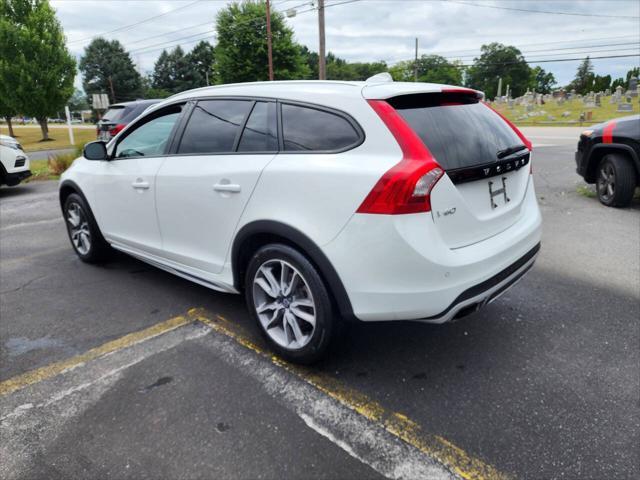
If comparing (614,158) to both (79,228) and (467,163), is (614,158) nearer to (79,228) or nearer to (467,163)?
(467,163)

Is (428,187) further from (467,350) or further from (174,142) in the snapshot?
(174,142)

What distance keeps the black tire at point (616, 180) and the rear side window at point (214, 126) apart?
18.1 ft

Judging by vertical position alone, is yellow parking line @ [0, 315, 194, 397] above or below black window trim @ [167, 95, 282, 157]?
below

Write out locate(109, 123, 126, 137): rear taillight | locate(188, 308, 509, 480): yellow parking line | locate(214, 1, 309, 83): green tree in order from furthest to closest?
1. locate(214, 1, 309, 83): green tree
2. locate(109, 123, 126, 137): rear taillight
3. locate(188, 308, 509, 480): yellow parking line

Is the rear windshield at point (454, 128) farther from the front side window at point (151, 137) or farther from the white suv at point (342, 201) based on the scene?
the front side window at point (151, 137)

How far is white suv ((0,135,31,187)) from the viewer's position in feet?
28.8

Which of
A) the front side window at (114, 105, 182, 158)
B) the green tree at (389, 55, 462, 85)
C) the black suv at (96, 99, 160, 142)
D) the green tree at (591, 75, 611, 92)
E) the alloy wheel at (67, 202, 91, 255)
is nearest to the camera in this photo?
the front side window at (114, 105, 182, 158)

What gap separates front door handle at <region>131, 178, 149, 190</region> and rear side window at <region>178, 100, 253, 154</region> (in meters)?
0.46

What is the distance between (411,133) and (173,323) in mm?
2225

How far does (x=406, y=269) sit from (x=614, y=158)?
219 inches

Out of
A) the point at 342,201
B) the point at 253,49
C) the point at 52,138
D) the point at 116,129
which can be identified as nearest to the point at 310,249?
the point at 342,201

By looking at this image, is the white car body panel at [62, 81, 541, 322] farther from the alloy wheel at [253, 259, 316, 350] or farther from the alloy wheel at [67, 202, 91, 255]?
the alloy wheel at [67, 202, 91, 255]

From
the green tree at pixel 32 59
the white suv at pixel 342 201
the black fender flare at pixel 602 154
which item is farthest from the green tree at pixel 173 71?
the white suv at pixel 342 201

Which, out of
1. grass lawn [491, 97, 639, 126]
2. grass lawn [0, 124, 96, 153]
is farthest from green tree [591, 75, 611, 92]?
grass lawn [0, 124, 96, 153]
